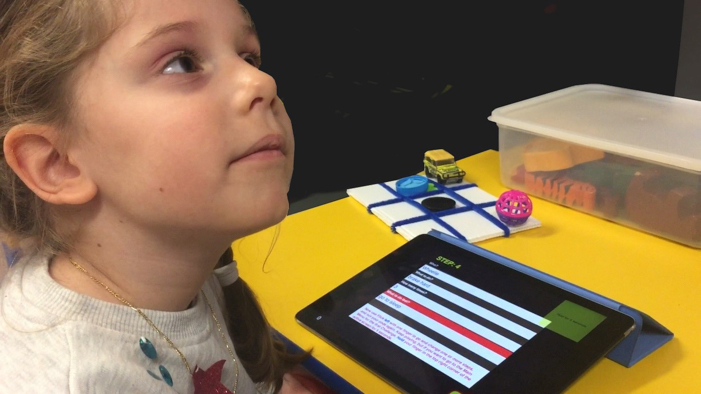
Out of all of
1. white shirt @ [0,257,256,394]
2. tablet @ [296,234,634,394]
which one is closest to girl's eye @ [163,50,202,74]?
white shirt @ [0,257,256,394]

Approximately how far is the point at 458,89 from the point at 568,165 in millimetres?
493

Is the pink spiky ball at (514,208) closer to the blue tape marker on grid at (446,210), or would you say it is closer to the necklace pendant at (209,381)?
the blue tape marker on grid at (446,210)

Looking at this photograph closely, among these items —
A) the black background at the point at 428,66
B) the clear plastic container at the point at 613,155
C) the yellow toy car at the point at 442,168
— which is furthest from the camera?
the black background at the point at 428,66

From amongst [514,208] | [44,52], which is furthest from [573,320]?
[44,52]

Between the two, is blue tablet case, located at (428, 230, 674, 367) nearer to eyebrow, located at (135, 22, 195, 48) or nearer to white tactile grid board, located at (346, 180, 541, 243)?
white tactile grid board, located at (346, 180, 541, 243)

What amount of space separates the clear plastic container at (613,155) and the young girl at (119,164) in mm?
613

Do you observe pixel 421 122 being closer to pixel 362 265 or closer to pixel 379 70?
pixel 379 70

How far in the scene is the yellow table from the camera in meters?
0.71

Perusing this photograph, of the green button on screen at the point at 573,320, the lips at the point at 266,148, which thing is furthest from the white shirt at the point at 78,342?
the green button on screen at the point at 573,320

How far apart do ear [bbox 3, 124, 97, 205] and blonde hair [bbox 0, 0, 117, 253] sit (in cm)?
1

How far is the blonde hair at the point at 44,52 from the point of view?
1.96 ft

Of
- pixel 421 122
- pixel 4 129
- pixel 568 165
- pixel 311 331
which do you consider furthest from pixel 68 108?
pixel 421 122

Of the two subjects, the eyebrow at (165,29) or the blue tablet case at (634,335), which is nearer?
the eyebrow at (165,29)

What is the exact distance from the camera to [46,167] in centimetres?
63
